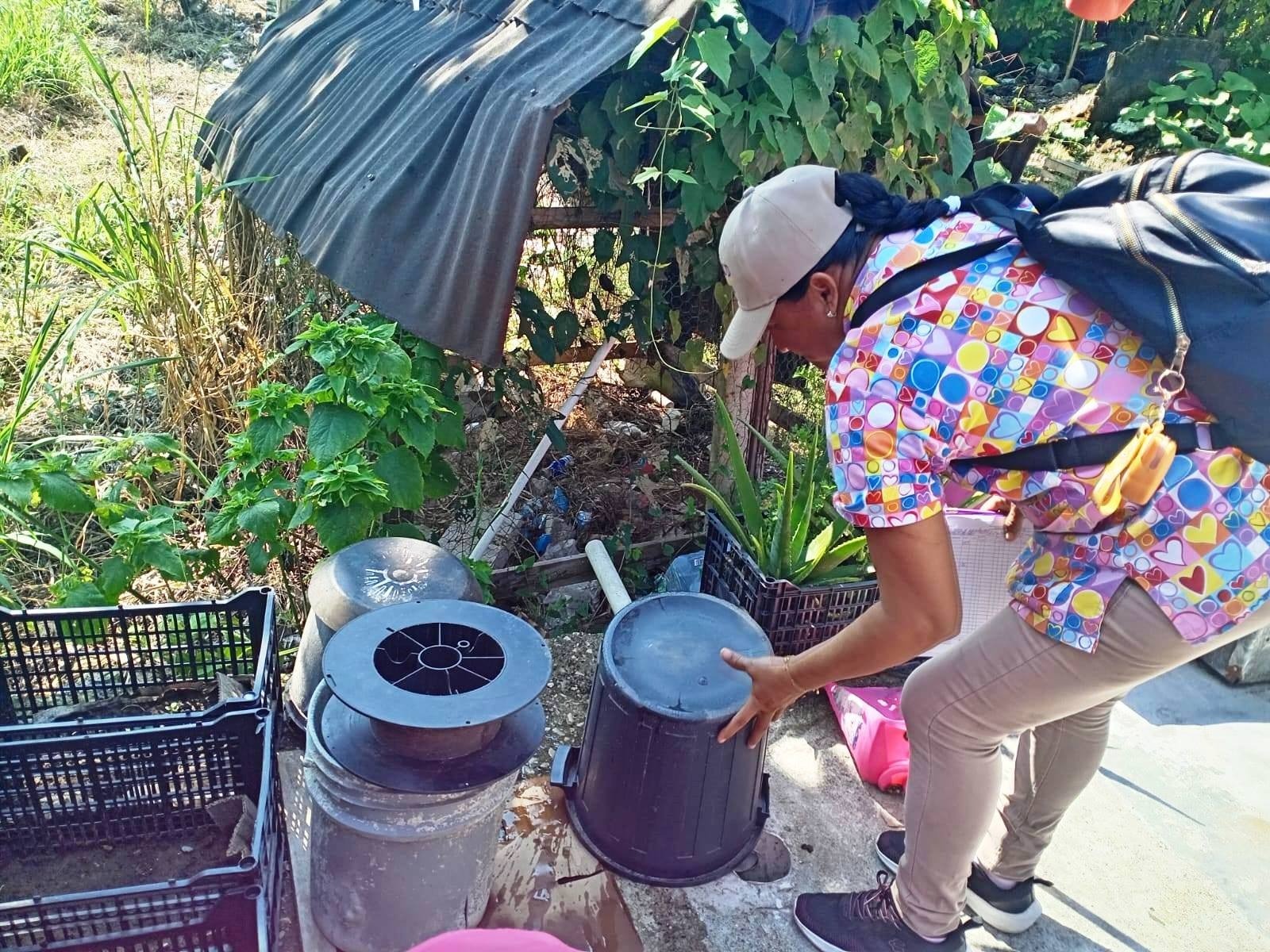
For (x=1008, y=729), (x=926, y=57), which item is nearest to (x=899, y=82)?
(x=926, y=57)

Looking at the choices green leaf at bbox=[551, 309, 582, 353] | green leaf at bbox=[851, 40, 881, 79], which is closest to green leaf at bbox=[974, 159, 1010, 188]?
green leaf at bbox=[851, 40, 881, 79]

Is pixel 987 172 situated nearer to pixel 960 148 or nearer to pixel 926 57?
pixel 960 148

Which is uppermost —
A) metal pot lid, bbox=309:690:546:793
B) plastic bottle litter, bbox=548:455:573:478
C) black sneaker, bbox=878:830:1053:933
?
metal pot lid, bbox=309:690:546:793

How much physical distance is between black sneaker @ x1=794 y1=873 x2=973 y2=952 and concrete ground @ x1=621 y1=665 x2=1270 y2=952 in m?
0.08

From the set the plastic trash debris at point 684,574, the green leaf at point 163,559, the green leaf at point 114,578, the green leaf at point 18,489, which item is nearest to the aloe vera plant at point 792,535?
the plastic trash debris at point 684,574

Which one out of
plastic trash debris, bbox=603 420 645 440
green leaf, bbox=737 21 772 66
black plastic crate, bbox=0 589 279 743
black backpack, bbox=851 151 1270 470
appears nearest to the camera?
black backpack, bbox=851 151 1270 470

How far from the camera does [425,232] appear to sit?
3.11 m

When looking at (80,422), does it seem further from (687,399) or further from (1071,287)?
(1071,287)

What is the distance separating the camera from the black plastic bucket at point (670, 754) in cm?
209

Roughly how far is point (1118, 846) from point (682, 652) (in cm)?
146

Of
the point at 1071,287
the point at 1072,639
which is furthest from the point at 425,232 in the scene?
the point at 1072,639

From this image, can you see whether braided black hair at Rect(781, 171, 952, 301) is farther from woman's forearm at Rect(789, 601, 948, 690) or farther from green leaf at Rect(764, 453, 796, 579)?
green leaf at Rect(764, 453, 796, 579)

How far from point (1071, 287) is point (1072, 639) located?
0.64m

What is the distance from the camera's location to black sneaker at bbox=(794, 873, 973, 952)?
2.07m
